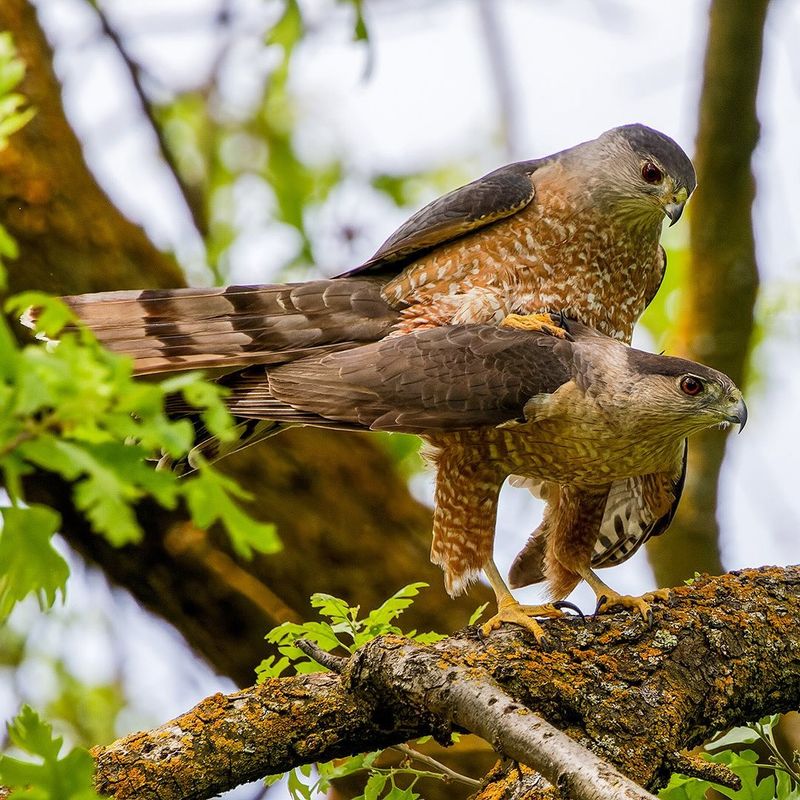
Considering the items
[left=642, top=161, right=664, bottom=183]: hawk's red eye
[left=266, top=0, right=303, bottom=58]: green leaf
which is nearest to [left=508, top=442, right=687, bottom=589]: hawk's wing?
[left=642, top=161, right=664, bottom=183]: hawk's red eye

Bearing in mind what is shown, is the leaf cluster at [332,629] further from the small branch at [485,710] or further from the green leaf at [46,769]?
the green leaf at [46,769]

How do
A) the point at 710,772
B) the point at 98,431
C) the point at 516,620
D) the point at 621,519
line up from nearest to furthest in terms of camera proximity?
the point at 98,431 < the point at 710,772 < the point at 516,620 < the point at 621,519

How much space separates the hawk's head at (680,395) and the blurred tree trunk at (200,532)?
193 cm

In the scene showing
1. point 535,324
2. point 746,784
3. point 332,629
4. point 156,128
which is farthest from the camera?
point 156,128

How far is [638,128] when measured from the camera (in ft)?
17.5

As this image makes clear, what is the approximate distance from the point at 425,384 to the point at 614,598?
1.10 meters

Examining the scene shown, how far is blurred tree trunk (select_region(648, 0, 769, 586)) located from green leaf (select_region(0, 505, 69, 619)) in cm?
453

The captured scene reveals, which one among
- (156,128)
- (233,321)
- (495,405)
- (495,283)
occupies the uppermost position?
(156,128)

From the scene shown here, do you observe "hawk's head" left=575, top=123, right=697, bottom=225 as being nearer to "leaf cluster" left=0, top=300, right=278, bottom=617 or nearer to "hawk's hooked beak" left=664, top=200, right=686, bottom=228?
"hawk's hooked beak" left=664, top=200, right=686, bottom=228

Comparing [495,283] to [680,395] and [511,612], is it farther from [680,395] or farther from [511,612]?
[511,612]

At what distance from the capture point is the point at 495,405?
4.23m

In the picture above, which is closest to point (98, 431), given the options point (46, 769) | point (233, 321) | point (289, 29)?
point (46, 769)

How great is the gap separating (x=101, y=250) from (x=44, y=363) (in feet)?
13.4

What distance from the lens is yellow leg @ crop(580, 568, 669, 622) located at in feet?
13.0
